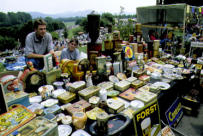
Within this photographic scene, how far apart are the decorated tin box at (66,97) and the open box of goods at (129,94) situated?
0.67 m

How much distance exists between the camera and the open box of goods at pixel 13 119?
45.2 inches

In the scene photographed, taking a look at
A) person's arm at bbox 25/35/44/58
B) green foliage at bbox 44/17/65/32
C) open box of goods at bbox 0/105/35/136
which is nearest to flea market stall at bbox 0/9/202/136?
open box of goods at bbox 0/105/35/136

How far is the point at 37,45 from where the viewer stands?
3014 mm

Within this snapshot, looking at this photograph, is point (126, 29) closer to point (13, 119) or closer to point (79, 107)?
point (79, 107)

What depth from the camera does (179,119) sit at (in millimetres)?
2645

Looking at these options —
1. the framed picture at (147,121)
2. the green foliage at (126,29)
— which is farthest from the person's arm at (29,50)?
the green foliage at (126,29)

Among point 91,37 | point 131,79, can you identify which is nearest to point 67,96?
point 131,79

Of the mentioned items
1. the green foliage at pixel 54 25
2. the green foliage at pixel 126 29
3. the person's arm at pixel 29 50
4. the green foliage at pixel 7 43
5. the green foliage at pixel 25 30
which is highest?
the green foliage at pixel 54 25

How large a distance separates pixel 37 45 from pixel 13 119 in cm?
206

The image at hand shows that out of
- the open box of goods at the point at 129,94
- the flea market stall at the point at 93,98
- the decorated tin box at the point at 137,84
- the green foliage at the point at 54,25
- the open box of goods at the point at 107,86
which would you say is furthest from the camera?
the green foliage at the point at 54,25

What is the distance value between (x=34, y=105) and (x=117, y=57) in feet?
5.38

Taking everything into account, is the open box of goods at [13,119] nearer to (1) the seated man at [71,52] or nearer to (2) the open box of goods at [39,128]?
(2) the open box of goods at [39,128]

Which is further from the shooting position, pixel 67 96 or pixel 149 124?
pixel 67 96

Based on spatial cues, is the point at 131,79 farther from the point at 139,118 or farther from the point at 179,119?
the point at 179,119
